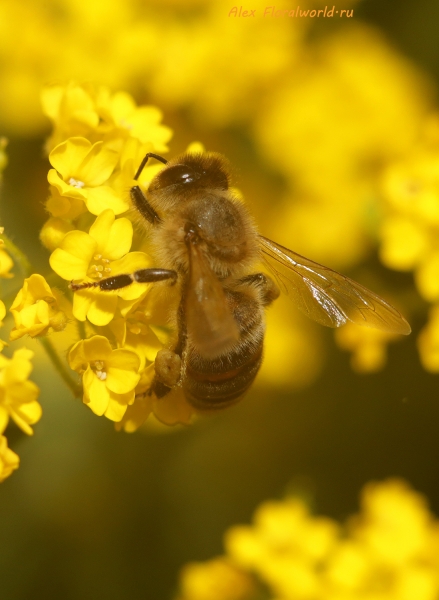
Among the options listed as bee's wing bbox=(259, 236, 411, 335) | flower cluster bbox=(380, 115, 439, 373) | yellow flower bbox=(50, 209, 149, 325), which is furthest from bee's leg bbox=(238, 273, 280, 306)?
flower cluster bbox=(380, 115, 439, 373)

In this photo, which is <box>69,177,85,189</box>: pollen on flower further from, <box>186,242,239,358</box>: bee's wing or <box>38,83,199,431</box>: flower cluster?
<box>186,242,239,358</box>: bee's wing

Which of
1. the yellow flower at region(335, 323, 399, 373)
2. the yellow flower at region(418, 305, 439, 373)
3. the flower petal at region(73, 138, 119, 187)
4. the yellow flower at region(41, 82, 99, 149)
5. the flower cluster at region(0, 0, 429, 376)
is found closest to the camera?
the flower petal at region(73, 138, 119, 187)

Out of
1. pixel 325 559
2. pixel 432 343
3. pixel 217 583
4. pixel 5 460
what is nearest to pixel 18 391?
pixel 5 460

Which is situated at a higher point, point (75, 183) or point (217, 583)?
point (75, 183)

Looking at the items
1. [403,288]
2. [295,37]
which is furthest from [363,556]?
[295,37]

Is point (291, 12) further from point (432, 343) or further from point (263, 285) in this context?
point (263, 285)

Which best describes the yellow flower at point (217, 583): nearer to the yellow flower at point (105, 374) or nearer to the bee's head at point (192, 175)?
the yellow flower at point (105, 374)

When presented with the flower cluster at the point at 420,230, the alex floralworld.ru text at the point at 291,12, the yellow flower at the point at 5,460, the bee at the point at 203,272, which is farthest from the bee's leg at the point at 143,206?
the alex floralworld.ru text at the point at 291,12
